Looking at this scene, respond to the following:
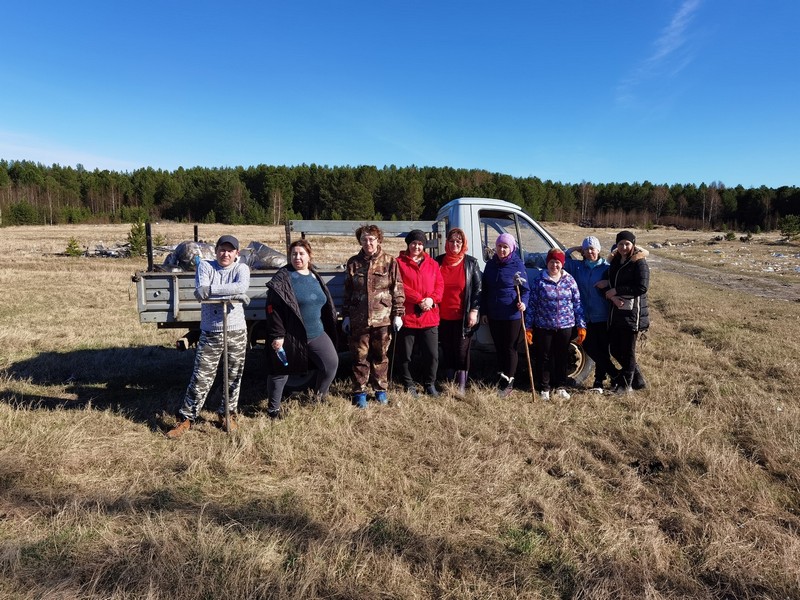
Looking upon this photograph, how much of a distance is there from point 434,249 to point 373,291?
4.37 feet

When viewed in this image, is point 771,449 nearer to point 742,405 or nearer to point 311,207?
point 742,405

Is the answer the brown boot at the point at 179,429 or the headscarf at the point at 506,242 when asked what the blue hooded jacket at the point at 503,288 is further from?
the brown boot at the point at 179,429

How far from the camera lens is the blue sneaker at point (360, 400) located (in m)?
4.59

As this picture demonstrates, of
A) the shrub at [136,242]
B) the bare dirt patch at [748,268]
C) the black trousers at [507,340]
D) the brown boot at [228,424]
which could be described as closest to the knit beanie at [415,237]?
the black trousers at [507,340]

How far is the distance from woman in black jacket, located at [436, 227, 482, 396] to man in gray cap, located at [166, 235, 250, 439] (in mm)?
2013

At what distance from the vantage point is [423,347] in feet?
16.0

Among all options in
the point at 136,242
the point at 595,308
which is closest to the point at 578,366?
the point at 595,308

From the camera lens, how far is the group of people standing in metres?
4.13

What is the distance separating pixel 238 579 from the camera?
2297 mm

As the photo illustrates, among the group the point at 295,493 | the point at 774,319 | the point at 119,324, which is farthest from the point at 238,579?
the point at 774,319

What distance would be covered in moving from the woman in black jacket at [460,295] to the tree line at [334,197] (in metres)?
44.6

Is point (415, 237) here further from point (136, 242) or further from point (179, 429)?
point (136, 242)

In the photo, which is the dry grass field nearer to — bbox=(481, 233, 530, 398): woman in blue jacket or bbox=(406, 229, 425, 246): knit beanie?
bbox=(481, 233, 530, 398): woman in blue jacket

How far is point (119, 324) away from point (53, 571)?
286 inches
